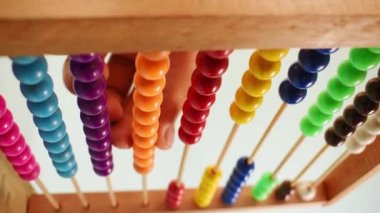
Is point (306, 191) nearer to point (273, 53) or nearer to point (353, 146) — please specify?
point (353, 146)

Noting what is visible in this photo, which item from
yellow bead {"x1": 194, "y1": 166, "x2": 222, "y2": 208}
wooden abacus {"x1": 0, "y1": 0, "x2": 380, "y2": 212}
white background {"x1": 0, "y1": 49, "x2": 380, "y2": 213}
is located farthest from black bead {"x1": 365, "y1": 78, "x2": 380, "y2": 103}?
white background {"x1": 0, "y1": 49, "x2": 380, "y2": 213}

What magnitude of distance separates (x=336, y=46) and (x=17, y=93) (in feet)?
2.42

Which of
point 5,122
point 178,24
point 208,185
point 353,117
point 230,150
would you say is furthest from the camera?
point 230,150

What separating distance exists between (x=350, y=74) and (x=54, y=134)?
1.17 ft

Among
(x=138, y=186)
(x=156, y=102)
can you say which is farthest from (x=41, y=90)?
(x=138, y=186)

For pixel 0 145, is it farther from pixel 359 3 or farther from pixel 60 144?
pixel 359 3

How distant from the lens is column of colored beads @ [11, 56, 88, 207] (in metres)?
0.54

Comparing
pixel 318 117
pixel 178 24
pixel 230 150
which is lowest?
pixel 178 24

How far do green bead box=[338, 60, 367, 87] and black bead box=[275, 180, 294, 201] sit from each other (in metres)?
0.35

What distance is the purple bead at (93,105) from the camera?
2.08ft

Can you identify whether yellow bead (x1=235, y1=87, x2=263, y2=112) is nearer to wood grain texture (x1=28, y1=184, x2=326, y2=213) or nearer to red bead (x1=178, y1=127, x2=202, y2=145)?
red bead (x1=178, y1=127, x2=202, y2=145)

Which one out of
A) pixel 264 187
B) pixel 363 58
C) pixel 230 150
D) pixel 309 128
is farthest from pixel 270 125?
pixel 230 150

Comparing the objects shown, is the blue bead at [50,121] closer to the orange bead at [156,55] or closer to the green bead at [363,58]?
the orange bead at [156,55]

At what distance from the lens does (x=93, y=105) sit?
639 millimetres
